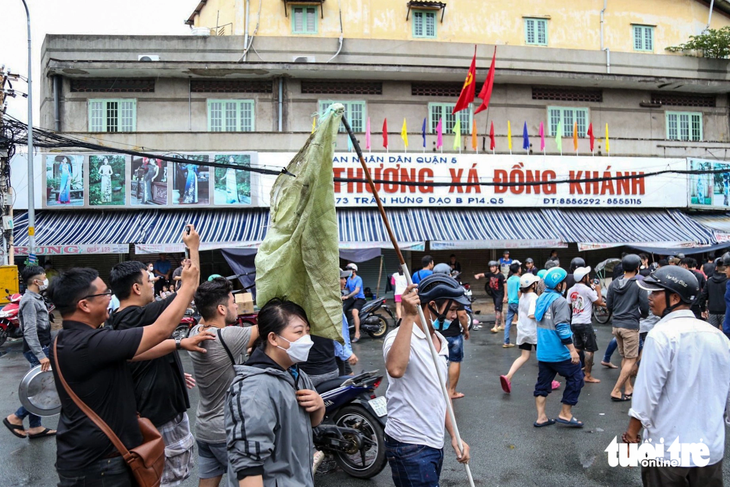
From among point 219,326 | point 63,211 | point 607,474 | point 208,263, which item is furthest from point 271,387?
point 63,211

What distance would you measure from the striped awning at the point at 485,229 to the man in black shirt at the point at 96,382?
512 inches

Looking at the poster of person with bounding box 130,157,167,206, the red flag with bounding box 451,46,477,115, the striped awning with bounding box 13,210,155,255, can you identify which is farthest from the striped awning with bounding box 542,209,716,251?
the striped awning with bounding box 13,210,155,255

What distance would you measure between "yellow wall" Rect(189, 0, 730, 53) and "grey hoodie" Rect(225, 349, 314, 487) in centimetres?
1800

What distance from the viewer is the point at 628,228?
57.1 feet

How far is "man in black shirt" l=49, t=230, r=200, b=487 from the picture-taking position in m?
2.60

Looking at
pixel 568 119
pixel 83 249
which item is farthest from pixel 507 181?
pixel 83 249

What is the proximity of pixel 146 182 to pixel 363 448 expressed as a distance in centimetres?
1375

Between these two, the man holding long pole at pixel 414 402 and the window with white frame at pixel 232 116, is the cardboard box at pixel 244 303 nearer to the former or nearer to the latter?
the man holding long pole at pixel 414 402

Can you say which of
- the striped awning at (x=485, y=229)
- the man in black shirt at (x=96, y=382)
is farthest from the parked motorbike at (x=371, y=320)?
the man in black shirt at (x=96, y=382)

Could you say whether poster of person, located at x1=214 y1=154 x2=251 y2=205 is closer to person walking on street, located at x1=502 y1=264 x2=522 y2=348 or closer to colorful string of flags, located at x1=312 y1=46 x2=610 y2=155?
colorful string of flags, located at x1=312 y1=46 x2=610 y2=155

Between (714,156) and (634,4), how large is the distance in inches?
252

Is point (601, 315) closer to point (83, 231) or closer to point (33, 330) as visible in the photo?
point (33, 330)

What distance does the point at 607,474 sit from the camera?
4.77 metres

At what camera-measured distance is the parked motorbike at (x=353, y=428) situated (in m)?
4.66
